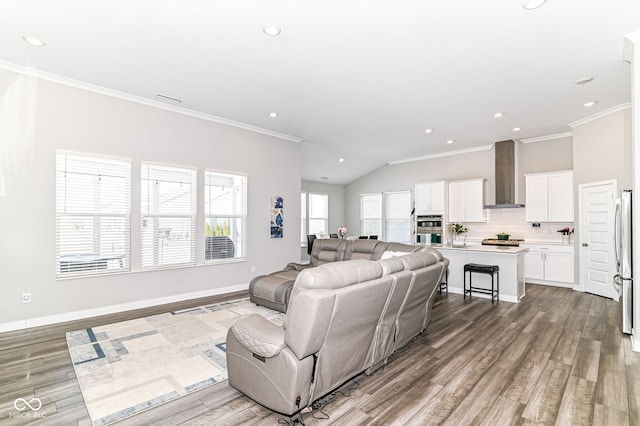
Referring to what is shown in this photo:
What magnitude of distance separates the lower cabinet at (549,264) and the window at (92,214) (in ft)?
26.4

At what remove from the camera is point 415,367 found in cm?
298

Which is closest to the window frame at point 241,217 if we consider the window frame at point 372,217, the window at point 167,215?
the window at point 167,215

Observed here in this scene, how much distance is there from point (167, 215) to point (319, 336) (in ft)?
13.4

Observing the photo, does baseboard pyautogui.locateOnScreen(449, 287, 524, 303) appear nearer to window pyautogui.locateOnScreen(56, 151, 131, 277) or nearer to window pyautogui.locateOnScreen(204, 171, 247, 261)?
window pyautogui.locateOnScreen(204, 171, 247, 261)

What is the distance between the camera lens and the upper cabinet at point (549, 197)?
21.9ft

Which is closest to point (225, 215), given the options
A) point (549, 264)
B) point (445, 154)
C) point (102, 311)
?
point (102, 311)

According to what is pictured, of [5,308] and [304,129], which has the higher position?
[304,129]

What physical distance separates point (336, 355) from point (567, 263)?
6620mm

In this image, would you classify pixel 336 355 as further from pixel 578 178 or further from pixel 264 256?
pixel 578 178

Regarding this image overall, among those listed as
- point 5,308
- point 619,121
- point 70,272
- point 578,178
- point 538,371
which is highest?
point 619,121

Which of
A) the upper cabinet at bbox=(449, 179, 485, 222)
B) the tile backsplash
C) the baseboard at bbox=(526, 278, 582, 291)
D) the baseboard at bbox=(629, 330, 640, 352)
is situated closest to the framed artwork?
the upper cabinet at bbox=(449, 179, 485, 222)

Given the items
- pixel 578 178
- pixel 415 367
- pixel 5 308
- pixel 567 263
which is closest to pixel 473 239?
pixel 567 263

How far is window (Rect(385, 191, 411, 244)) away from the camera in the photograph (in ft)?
32.7

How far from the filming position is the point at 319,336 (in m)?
2.07
